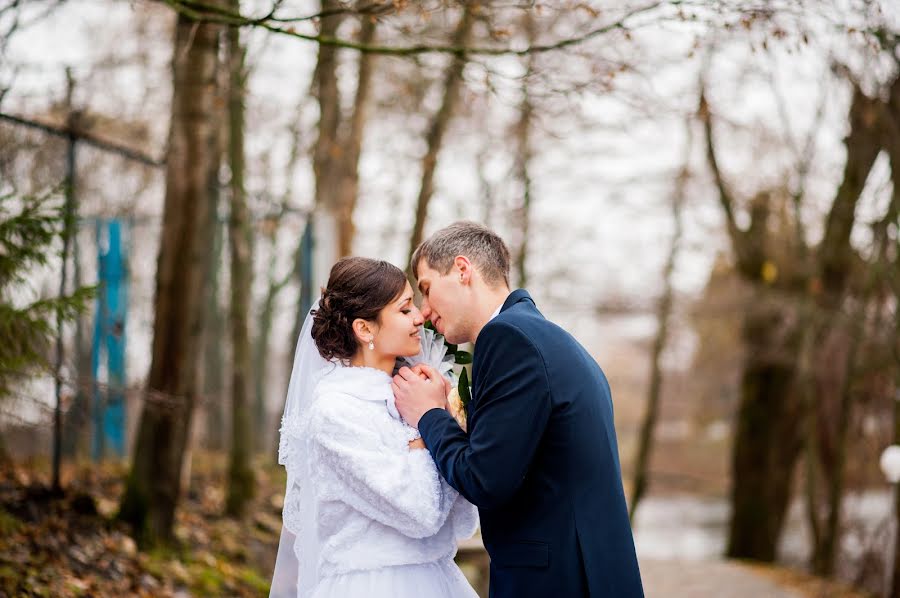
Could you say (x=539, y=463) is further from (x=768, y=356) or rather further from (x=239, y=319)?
(x=768, y=356)

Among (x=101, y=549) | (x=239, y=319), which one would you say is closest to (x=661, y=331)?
(x=239, y=319)

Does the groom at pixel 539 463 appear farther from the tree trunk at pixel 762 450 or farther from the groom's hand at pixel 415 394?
the tree trunk at pixel 762 450

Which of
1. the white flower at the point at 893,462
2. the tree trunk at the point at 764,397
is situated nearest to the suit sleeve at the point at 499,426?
the white flower at the point at 893,462

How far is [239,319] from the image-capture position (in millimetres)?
8625

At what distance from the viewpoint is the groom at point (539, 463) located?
8.71 feet

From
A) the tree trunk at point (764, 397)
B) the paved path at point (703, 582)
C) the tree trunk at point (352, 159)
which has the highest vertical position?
the tree trunk at point (352, 159)

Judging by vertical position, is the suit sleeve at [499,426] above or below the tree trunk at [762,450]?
above

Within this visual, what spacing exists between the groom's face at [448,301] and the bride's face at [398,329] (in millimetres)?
111

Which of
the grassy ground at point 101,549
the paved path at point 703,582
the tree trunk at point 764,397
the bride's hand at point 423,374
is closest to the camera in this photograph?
the bride's hand at point 423,374

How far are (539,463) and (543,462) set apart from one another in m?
0.01

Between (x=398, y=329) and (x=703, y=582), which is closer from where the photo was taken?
(x=398, y=329)

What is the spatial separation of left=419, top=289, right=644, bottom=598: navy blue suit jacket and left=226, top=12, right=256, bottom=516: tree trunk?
5.72 metres

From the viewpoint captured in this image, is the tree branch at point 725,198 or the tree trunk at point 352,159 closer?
the tree trunk at point 352,159

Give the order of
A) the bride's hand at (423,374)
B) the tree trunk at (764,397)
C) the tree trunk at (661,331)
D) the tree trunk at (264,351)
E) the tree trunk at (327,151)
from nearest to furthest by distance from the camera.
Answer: the bride's hand at (423,374) → the tree trunk at (327,151) → the tree trunk at (264,351) → the tree trunk at (764,397) → the tree trunk at (661,331)
